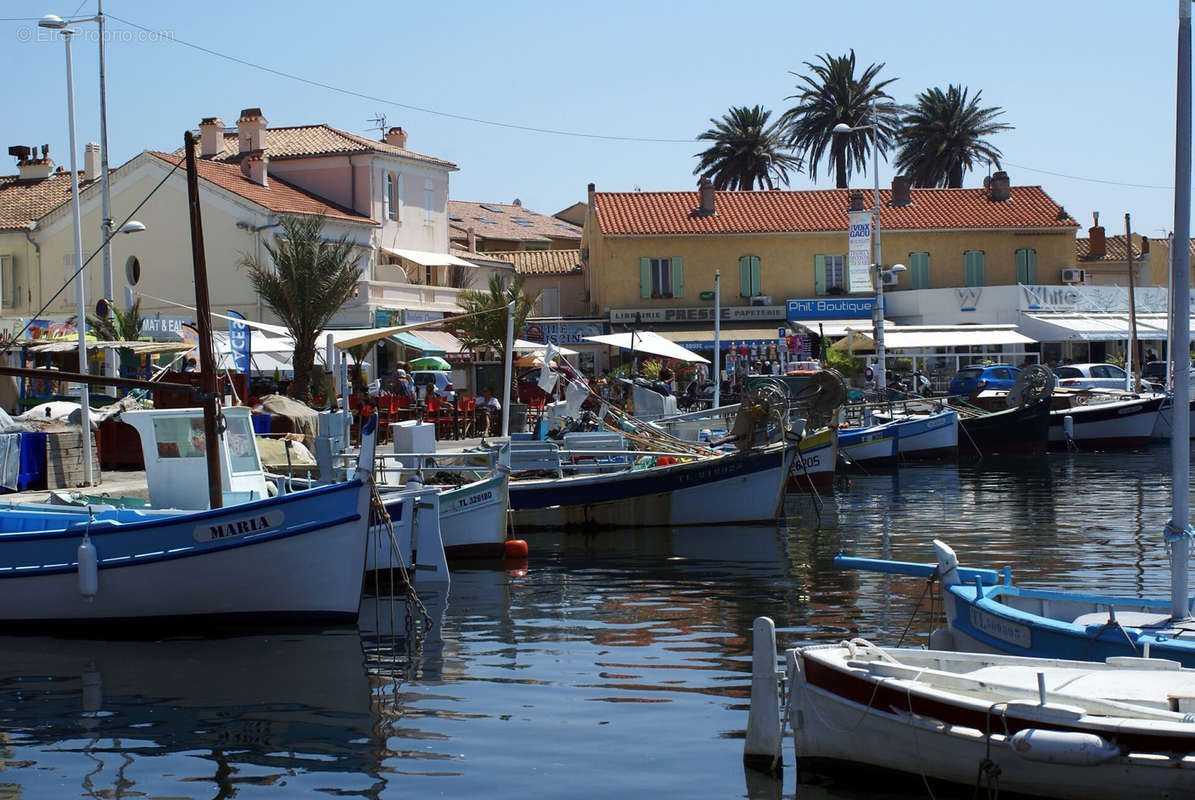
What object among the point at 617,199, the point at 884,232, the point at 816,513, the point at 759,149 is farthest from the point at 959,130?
the point at 816,513

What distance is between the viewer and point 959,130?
69.0m

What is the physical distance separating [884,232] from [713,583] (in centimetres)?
4243

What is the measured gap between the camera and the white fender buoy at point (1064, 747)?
748 centimetres

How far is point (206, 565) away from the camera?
46.5 feet

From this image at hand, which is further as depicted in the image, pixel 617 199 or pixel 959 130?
pixel 959 130

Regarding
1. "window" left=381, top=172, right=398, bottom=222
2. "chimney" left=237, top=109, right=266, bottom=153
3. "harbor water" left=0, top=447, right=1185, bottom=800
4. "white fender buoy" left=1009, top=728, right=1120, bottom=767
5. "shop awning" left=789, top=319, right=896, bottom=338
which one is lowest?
"harbor water" left=0, top=447, right=1185, bottom=800

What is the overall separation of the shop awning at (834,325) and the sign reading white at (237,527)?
132 ft

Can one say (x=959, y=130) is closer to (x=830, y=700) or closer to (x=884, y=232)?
(x=884, y=232)

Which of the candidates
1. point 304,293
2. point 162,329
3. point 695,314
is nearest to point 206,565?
point 304,293

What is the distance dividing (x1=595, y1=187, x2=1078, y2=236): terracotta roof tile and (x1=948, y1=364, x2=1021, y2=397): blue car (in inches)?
472

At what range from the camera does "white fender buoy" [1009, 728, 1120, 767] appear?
748 centimetres

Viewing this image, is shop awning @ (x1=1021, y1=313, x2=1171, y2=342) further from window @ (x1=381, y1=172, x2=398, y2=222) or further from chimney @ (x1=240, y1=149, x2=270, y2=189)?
chimney @ (x1=240, y1=149, x2=270, y2=189)

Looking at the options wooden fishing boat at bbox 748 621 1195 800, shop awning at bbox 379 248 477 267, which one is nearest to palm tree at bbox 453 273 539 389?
shop awning at bbox 379 248 477 267

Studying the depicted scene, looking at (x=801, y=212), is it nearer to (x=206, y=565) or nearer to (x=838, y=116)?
(x=838, y=116)
